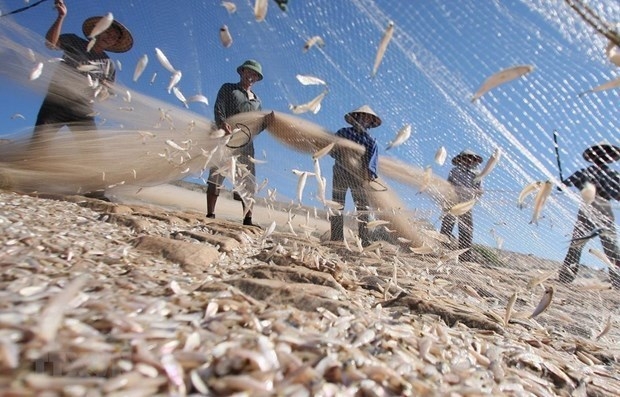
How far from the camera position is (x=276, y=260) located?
2516 millimetres

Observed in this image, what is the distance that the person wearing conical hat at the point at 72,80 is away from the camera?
3791 millimetres

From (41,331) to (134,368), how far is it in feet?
0.73

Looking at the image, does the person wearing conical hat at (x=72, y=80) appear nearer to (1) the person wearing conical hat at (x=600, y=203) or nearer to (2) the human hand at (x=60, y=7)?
(2) the human hand at (x=60, y=7)

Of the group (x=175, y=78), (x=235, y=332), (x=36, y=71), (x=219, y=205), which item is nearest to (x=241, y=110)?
(x=175, y=78)

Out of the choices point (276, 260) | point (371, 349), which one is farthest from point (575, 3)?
point (276, 260)

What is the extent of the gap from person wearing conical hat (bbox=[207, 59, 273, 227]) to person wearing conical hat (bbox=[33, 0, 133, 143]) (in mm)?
1158

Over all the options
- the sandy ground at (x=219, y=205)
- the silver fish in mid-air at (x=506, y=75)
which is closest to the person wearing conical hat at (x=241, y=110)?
the sandy ground at (x=219, y=205)

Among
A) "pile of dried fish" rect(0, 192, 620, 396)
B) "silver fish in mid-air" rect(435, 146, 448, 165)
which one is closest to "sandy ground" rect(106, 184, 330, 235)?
"silver fish in mid-air" rect(435, 146, 448, 165)

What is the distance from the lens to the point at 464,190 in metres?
3.45

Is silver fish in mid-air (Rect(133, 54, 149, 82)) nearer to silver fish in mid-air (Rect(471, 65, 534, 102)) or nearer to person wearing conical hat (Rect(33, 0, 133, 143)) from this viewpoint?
person wearing conical hat (Rect(33, 0, 133, 143))

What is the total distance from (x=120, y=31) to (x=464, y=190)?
4023mm

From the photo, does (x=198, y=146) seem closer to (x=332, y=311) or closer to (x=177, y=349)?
(x=332, y=311)

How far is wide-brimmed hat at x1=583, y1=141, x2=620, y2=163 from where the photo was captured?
223cm

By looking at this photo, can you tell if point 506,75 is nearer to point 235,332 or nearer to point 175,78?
point 235,332
